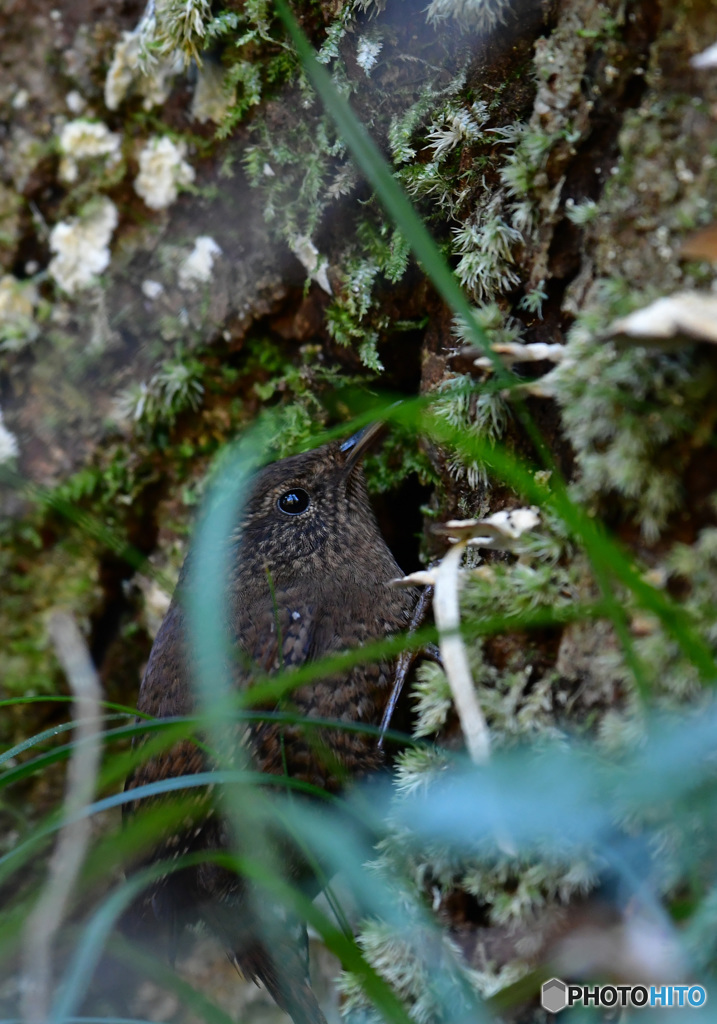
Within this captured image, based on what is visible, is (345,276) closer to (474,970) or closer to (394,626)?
(394,626)

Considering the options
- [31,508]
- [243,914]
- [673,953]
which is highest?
[31,508]

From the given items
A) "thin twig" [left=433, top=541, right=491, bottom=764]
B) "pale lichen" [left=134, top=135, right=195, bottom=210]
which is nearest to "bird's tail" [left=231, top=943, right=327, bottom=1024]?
"thin twig" [left=433, top=541, right=491, bottom=764]

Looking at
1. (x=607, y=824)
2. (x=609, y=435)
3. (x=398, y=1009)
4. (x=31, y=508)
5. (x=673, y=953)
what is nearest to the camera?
(x=673, y=953)

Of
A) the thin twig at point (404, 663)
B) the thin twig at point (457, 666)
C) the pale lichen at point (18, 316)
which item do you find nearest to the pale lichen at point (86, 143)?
the pale lichen at point (18, 316)

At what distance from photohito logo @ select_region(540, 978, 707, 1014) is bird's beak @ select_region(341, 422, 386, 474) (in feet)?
5.69

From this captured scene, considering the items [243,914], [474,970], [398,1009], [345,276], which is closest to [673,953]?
[398,1009]

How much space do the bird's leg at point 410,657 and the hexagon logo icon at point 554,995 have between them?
43.6 inches

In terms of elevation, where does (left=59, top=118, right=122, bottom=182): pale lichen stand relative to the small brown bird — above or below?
above

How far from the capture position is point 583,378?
1.53 m

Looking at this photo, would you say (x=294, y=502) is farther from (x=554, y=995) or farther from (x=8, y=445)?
(x=554, y=995)

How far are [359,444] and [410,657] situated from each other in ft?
2.32

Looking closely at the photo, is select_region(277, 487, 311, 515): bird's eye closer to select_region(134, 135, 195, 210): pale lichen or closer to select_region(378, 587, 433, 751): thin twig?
select_region(378, 587, 433, 751): thin twig

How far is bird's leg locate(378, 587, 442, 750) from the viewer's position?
2488 mm

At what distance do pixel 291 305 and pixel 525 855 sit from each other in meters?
2.00
